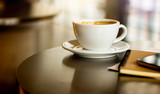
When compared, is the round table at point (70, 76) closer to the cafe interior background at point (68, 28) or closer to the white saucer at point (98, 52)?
the white saucer at point (98, 52)

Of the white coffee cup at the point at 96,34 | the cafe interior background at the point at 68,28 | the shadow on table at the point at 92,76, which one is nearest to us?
the shadow on table at the point at 92,76

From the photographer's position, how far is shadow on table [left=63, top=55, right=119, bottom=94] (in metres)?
0.35

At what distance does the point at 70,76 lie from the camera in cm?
40

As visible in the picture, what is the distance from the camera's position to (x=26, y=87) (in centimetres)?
36

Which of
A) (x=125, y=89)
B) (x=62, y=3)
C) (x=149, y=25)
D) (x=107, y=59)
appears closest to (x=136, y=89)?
(x=125, y=89)

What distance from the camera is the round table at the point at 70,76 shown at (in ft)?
1.15

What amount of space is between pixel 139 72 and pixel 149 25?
160cm

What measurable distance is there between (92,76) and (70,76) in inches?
1.5

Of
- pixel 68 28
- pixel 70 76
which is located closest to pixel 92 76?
pixel 70 76

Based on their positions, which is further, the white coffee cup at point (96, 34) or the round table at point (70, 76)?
the white coffee cup at point (96, 34)

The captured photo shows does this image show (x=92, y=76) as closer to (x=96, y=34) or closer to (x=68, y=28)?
(x=96, y=34)

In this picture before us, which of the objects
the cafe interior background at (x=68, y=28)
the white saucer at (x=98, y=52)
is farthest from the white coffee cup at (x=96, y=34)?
the cafe interior background at (x=68, y=28)

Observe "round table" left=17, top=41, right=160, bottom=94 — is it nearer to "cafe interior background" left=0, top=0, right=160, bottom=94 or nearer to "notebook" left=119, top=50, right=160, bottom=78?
"notebook" left=119, top=50, right=160, bottom=78

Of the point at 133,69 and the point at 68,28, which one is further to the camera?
the point at 68,28
